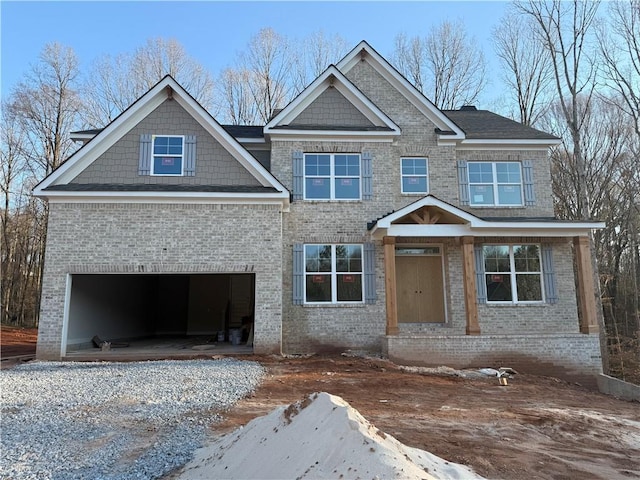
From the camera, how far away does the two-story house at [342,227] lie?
468 inches

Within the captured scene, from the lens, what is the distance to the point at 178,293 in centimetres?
2017

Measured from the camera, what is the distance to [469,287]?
12312 mm

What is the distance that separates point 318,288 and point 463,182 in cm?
611

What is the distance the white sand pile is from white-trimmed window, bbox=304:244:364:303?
340 inches

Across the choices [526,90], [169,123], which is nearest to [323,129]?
[169,123]

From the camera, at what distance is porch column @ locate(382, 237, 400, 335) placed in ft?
39.4

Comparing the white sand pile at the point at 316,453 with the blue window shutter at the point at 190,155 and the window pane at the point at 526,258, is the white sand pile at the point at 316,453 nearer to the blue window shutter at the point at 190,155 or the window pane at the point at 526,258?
the blue window shutter at the point at 190,155

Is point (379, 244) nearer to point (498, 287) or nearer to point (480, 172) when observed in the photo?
point (498, 287)

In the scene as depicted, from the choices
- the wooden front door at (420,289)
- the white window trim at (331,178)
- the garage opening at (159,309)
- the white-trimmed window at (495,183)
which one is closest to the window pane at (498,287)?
the wooden front door at (420,289)

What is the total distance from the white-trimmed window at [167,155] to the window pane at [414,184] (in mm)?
7104

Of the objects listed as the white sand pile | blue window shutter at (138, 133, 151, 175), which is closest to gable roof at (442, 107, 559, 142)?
blue window shutter at (138, 133, 151, 175)

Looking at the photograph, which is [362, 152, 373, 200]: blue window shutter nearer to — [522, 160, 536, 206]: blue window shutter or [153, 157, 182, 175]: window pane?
[522, 160, 536, 206]: blue window shutter

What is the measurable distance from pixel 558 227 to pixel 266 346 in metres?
9.14

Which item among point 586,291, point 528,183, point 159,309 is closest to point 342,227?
point 528,183
